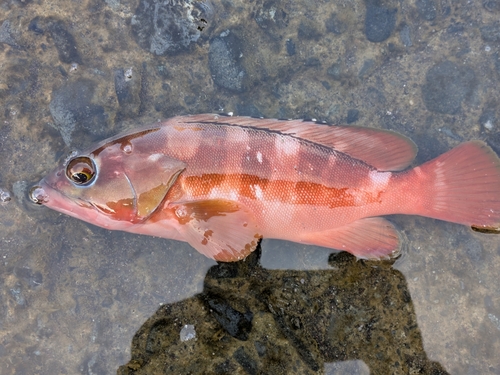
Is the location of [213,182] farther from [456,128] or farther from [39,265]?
[456,128]

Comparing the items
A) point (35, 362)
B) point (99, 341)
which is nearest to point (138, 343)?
point (99, 341)

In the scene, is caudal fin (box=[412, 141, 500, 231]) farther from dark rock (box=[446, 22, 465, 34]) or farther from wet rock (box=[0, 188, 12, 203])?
wet rock (box=[0, 188, 12, 203])

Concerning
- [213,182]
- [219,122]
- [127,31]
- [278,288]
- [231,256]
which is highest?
[127,31]

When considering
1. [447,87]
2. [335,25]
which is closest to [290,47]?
[335,25]

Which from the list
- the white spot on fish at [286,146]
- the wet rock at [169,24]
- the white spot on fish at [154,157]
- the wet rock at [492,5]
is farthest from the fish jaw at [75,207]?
the wet rock at [492,5]

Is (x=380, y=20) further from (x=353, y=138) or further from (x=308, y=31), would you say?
(x=353, y=138)

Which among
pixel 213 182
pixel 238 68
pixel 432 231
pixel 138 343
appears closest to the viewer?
pixel 213 182

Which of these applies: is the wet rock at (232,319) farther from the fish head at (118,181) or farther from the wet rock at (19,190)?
the wet rock at (19,190)

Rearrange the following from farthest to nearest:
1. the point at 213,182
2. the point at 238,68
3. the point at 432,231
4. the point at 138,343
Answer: the point at 238,68, the point at 432,231, the point at 138,343, the point at 213,182

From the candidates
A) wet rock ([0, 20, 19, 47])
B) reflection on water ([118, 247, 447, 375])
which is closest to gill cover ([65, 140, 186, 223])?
reflection on water ([118, 247, 447, 375])
